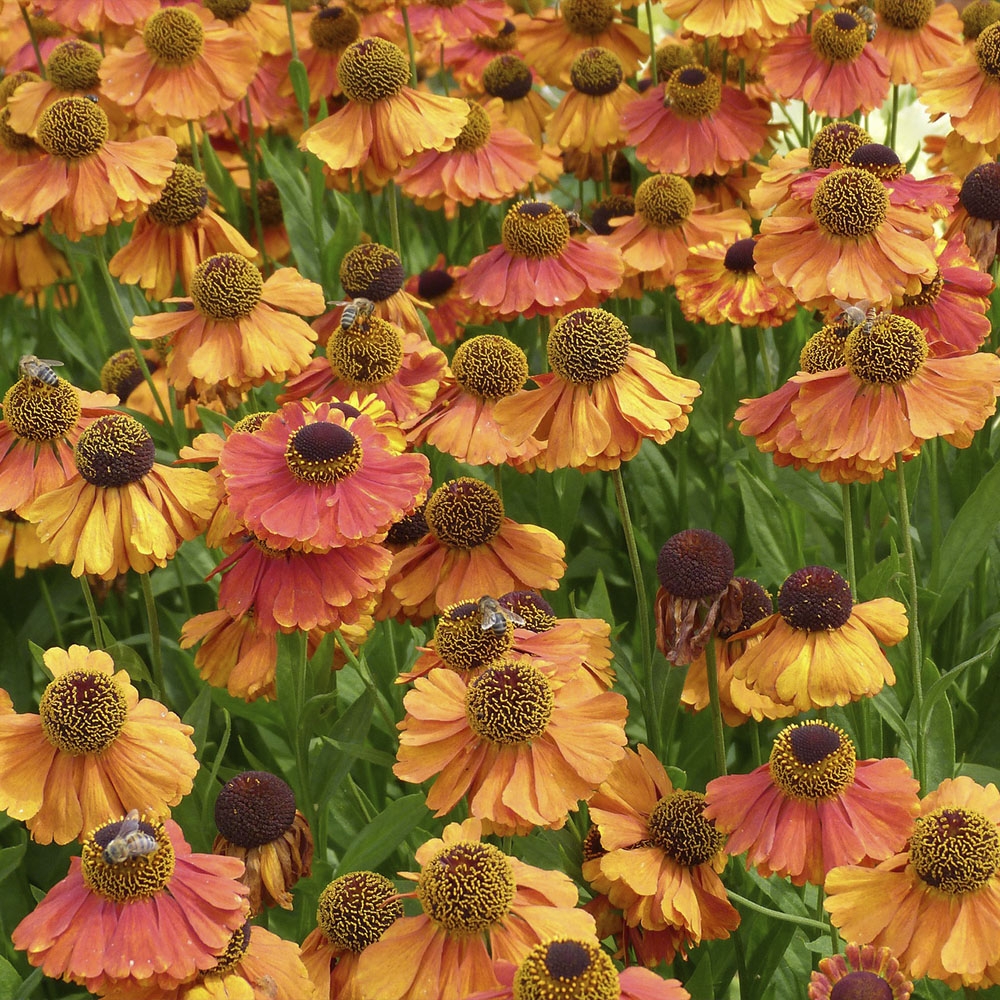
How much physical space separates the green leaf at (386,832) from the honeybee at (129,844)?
351 millimetres

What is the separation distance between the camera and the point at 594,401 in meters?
1.72

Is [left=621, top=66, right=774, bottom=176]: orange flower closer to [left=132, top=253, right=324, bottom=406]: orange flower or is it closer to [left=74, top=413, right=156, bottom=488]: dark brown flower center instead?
[left=132, top=253, right=324, bottom=406]: orange flower

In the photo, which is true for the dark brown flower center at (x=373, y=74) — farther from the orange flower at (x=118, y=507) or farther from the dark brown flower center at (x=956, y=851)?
the dark brown flower center at (x=956, y=851)

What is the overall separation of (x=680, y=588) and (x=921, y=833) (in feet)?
1.16

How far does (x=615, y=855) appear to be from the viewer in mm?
1490

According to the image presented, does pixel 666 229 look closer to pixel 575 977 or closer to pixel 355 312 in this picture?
pixel 355 312

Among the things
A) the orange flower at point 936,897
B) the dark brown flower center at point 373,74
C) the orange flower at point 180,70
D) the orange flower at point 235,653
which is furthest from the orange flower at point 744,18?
the orange flower at point 936,897

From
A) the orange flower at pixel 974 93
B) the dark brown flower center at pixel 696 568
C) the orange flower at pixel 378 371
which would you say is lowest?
the orange flower at pixel 378 371

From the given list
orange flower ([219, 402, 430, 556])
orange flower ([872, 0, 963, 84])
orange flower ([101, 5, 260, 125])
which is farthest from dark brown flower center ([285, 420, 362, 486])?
orange flower ([872, 0, 963, 84])

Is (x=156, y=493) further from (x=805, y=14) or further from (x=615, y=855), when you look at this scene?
(x=805, y=14)

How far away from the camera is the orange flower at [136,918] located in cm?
123

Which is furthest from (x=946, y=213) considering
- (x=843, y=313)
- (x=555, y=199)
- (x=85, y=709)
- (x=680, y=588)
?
(x=555, y=199)

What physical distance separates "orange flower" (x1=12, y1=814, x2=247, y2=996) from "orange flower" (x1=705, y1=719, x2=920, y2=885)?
478mm

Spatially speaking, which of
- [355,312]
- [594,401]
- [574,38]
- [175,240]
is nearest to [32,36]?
[175,240]
